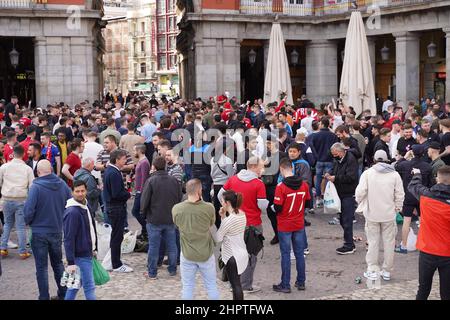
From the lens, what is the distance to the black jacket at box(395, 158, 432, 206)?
11438 mm

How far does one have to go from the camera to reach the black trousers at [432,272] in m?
8.06

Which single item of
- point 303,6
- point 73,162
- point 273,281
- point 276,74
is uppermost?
point 303,6

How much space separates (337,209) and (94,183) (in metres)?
3.99

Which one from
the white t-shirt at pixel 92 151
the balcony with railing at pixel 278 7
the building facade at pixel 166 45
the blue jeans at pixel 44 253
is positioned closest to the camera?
the blue jeans at pixel 44 253

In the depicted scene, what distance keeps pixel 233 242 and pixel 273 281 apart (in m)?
1.88

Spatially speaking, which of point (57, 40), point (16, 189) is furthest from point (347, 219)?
point (57, 40)

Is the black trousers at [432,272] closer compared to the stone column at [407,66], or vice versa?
the black trousers at [432,272]

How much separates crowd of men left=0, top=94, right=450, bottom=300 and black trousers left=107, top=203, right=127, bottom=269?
2 centimetres

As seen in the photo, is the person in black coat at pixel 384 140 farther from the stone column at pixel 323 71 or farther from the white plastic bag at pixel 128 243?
the stone column at pixel 323 71

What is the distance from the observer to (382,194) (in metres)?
10.0

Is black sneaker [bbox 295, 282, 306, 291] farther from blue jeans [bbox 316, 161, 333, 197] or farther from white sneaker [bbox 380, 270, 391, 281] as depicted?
blue jeans [bbox 316, 161, 333, 197]

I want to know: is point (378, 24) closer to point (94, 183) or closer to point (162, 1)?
point (94, 183)

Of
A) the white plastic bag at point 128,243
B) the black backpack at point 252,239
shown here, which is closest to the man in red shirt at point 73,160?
the white plastic bag at point 128,243

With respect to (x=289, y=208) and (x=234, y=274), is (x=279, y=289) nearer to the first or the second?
(x=289, y=208)
